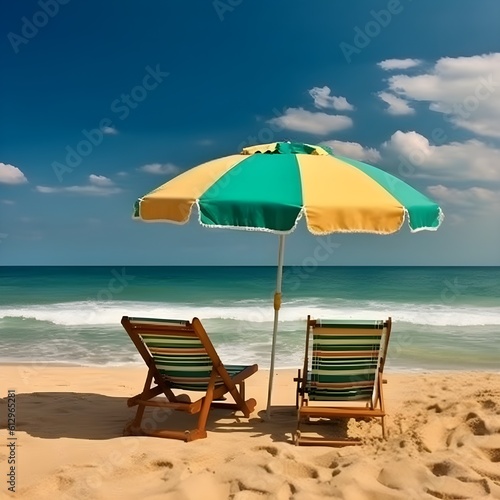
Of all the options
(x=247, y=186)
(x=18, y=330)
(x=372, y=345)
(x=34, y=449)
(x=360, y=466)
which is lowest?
(x=18, y=330)

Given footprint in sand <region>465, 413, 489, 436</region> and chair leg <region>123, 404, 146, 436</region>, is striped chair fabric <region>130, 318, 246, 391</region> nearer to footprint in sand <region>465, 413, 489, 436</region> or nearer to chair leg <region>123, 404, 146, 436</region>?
chair leg <region>123, 404, 146, 436</region>

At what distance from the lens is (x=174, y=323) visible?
4797mm

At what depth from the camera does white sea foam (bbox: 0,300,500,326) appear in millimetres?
18800

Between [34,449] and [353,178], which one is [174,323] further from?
[353,178]

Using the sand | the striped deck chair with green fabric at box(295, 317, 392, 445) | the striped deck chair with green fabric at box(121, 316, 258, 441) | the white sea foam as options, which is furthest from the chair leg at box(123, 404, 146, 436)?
the white sea foam

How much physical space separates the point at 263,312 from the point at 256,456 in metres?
17.3

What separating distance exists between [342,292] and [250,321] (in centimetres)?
1639

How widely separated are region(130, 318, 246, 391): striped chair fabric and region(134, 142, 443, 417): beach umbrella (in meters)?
0.86

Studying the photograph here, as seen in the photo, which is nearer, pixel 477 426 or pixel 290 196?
pixel 290 196

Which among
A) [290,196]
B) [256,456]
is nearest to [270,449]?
[256,456]

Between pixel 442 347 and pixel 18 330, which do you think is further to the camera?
pixel 18 330

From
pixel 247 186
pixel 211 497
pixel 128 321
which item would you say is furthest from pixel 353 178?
pixel 211 497

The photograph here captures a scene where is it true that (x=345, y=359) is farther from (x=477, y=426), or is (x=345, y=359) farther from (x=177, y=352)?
(x=177, y=352)

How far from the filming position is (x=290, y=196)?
4.20 m
